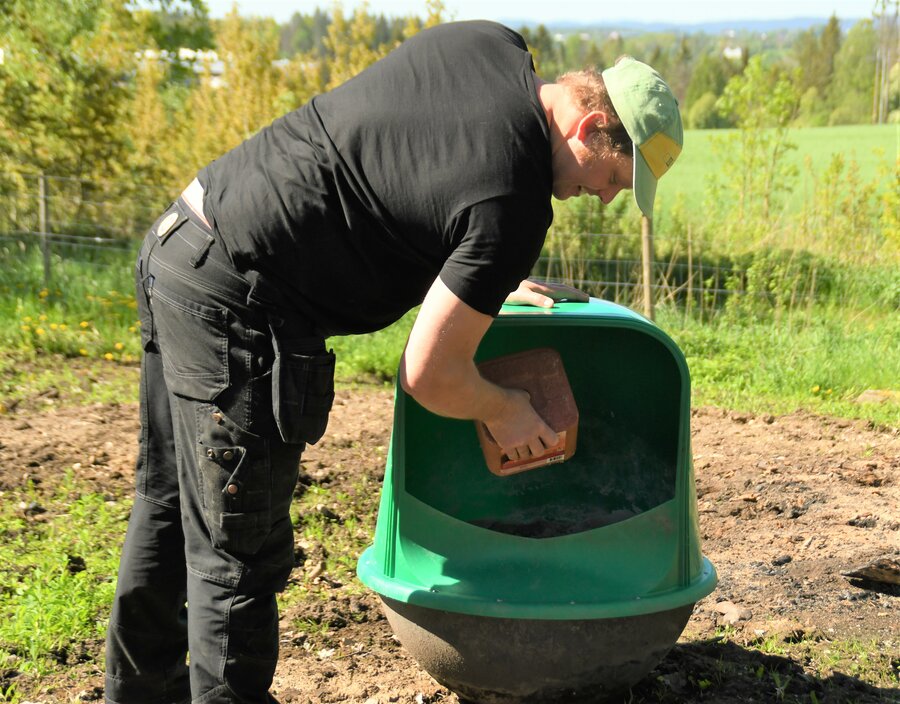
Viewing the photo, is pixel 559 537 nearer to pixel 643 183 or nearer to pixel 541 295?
pixel 541 295

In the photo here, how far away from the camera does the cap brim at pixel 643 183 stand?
6.80 feet

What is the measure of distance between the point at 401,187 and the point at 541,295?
76cm

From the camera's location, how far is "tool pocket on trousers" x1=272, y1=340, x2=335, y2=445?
2158mm

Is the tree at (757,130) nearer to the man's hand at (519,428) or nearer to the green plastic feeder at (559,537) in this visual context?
the green plastic feeder at (559,537)

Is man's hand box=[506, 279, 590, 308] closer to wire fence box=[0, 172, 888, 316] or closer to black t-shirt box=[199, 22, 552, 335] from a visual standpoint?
black t-shirt box=[199, 22, 552, 335]

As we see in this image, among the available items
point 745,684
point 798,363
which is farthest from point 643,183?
point 798,363

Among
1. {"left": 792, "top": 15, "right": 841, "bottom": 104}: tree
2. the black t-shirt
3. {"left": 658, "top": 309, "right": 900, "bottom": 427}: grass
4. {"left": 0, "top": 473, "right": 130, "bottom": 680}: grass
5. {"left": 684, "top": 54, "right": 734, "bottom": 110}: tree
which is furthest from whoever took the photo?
{"left": 792, "top": 15, "right": 841, "bottom": 104}: tree

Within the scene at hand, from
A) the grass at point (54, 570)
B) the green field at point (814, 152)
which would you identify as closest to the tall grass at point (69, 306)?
the grass at point (54, 570)

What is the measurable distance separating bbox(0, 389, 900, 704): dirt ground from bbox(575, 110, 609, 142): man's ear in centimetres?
161

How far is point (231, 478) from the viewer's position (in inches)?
86.3

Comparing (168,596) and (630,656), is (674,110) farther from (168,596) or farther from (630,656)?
(168,596)

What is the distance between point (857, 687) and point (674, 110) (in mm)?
1781

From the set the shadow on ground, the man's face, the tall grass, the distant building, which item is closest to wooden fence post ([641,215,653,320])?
the tall grass

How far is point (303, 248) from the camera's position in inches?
84.3
